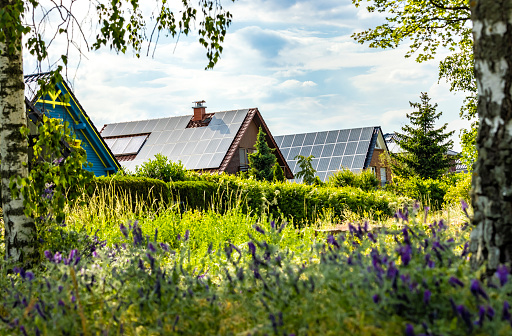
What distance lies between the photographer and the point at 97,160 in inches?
725

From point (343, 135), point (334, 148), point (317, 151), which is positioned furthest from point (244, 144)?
point (343, 135)

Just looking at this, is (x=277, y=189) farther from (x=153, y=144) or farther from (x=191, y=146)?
(x=153, y=144)

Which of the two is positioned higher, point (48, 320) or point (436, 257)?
point (436, 257)

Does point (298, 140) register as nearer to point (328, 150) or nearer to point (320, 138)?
point (320, 138)

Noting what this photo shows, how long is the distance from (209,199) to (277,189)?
2.56 meters

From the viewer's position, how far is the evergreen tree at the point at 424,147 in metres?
27.6

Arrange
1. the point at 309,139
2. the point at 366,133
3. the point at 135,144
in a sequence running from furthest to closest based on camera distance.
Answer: the point at 309,139, the point at 366,133, the point at 135,144

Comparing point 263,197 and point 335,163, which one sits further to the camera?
point 335,163

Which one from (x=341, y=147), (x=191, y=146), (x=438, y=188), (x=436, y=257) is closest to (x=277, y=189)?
(x=438, y=188)

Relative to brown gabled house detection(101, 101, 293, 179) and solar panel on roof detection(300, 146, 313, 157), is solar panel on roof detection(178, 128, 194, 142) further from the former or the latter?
solar panel on roof detection(300, 146, 313, 157)

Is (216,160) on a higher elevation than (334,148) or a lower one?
lower

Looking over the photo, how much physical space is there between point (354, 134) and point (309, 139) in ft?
10.3

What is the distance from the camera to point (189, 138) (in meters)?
26.8

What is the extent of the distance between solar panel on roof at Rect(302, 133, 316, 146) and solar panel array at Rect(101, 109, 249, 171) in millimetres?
7776
